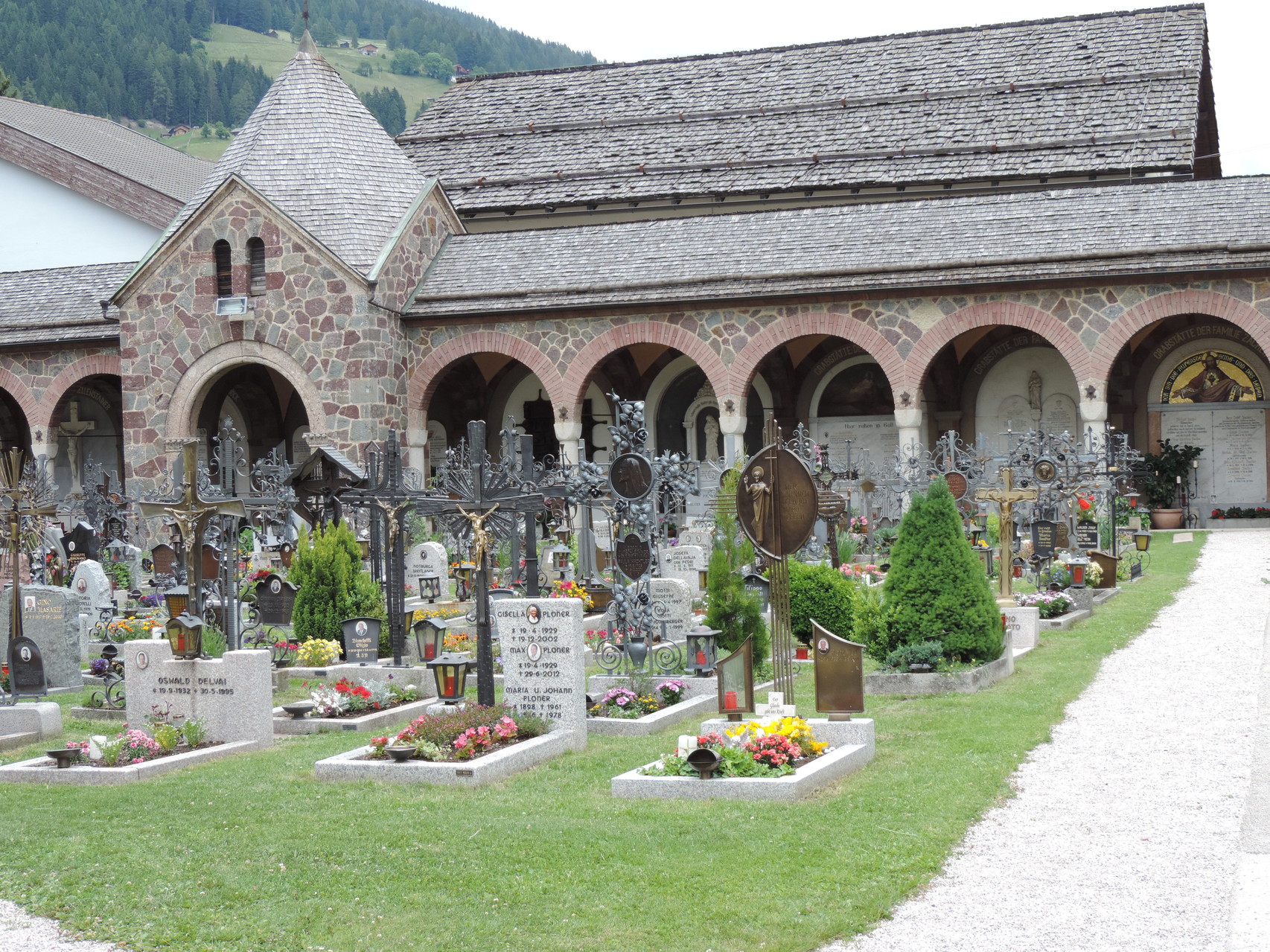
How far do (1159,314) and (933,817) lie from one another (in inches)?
725

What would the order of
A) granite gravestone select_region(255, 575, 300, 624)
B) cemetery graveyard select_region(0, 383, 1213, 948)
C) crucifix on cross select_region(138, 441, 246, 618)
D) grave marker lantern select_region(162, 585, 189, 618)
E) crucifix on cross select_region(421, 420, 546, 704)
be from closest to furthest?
cemetery graveyard select_region(0, 383, 1213, 948) < crucifix on cross select_region(421, 420, 546, 704) < crucifix on cross select_region(138, 441, 246, 618) < grave marker lantern select_region(162, 585, 189, 618) < granite gravestone select_region(255, 575, 300, 624)

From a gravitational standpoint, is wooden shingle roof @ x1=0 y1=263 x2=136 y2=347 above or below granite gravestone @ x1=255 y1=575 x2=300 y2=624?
above

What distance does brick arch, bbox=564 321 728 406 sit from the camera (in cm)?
2691

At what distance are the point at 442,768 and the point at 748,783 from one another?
6.65ft

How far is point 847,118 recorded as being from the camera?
33469mm

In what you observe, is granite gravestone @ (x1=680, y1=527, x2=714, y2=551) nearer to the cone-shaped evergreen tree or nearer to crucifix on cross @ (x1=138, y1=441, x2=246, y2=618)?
crucifix on cross @ (x1=138, y1=441, x2=246, y2=618)

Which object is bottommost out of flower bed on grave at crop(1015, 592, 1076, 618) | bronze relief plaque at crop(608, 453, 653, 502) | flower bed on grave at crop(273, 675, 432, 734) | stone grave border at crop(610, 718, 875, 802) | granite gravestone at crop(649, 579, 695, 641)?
stone grave border at crop(610, 718, 875, 802)

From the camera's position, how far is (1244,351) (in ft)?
91.1

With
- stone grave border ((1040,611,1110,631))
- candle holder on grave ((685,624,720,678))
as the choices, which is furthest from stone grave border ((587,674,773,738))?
stone grave border ((1040,611,1110,631))

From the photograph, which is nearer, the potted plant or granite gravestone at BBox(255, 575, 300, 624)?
granite gravestone at BBox(255, 575, 300, 624)

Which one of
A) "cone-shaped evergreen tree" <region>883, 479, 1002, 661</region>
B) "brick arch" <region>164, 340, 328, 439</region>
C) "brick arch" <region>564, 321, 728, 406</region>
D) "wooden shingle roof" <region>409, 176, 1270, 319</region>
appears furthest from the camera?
"brick arch" <region>164, 340, 328, 439</region>

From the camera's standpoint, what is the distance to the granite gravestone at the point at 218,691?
10867 mm

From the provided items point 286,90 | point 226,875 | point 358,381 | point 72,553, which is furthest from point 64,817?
point 286,90

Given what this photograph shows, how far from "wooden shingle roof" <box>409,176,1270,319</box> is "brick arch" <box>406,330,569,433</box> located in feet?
2.03
